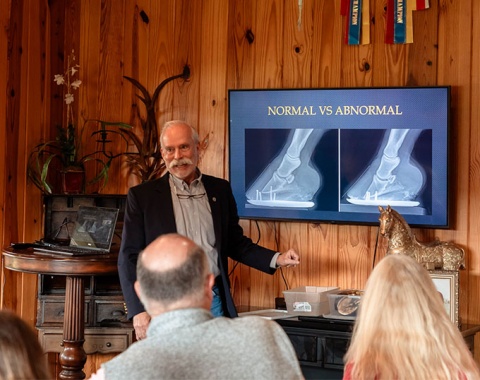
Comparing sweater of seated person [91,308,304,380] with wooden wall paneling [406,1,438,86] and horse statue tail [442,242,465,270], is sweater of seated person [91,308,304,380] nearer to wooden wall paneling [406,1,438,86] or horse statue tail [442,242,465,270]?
horse statue tail [442,242,465,270]

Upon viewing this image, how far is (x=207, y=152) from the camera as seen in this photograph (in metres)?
4.74

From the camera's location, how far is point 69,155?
483cm

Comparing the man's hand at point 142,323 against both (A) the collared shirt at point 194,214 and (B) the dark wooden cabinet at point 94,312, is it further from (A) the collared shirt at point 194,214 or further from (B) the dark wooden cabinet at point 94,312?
(B) the dark wooden cabinet at point 94,312

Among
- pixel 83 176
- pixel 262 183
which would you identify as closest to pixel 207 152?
pixel 262 183

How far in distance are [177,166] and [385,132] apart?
1115 mm

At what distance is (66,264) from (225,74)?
1.34 m

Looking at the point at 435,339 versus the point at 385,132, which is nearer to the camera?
the point at 435,339

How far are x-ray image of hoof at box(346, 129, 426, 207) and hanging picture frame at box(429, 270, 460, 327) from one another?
1.27 feet

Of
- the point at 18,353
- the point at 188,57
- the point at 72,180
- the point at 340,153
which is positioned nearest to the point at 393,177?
the point at 340,153

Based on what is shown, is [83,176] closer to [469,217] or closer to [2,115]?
[2,115]

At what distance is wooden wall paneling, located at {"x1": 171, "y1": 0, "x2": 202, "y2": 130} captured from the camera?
4.77 m

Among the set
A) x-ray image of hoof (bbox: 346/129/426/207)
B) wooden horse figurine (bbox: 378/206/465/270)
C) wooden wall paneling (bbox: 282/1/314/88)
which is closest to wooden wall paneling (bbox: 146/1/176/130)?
wooden wall paneling (bbox: 282/1/314/88)

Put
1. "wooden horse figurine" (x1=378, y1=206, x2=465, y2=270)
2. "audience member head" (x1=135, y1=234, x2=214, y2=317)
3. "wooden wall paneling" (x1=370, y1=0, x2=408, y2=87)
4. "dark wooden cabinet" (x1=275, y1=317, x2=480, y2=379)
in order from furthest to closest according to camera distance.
A: 1. "wooden wall paneling" (x1=370, y1=0, x2=408, y2=87)
2. "wooden horse figurine" (x1=378, y1=206, x2=465, y2=270)
3. "dark wooden cabinet" (x1=275, y1=317, x2=480, y2=379)
4. "audience member head" (x1=135, y1=234, x2=214, y2=317)

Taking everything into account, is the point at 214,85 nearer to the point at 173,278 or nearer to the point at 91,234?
the point at 91,234
